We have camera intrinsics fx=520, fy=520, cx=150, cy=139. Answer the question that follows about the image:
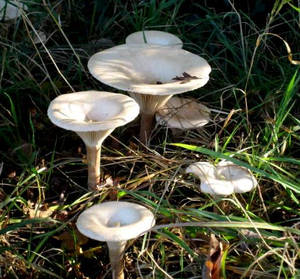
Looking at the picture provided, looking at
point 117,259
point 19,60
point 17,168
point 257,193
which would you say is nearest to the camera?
point 117,259

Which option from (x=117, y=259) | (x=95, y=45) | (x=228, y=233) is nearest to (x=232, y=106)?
(x=95, y=45)

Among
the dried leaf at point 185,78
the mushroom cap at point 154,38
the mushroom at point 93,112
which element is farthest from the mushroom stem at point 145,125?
the mushroom cap at point 154,38

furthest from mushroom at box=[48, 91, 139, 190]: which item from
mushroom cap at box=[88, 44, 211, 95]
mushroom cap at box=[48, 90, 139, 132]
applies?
mushroom cap at box=[88, 44, 211, 95]

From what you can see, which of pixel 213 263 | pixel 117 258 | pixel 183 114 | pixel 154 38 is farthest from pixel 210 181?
pixel 154 38

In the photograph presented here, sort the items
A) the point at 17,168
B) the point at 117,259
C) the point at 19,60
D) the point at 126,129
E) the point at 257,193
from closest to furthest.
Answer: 1. the point at 117,259
2. the point at 257,193
3. the point at 17,168
4. the point at 126,129
5. the point at 19,60

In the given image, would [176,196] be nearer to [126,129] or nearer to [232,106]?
[126,129]

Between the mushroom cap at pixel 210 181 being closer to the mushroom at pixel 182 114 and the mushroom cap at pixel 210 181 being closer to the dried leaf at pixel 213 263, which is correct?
the dried leaf at pixel 213 263
